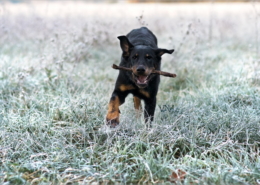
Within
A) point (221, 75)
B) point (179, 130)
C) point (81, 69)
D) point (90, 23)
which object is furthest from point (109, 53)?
point (179, 130)

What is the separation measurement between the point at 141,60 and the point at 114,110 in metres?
0.58

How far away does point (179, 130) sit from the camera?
3432mm

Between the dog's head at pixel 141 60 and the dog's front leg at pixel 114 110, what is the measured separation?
26 cm

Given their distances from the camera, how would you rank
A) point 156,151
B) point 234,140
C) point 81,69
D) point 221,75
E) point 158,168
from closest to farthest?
point 158,168
point 156,151
point 234,140
point 221,75
point 81,69

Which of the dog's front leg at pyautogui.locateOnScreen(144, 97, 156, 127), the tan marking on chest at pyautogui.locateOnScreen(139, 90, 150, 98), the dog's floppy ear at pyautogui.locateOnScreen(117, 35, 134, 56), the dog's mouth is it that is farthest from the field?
the dog's floppy ear at pyautogui.locateOnScreen(117, 35, 134, 56)

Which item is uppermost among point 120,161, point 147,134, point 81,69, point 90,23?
point 90,23

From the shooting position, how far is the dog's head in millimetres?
3486

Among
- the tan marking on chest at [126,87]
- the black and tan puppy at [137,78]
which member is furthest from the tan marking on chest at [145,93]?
the tan marking on chest at [126,87]

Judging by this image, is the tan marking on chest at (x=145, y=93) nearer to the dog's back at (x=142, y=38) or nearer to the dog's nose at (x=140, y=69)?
the dog's nose at (x=140, y=69)

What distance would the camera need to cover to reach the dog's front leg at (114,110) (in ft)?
11.8

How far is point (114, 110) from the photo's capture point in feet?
12.1

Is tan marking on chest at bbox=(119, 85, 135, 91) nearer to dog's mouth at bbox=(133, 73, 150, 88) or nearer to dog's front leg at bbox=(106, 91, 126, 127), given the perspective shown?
dog's front leg at bbox=(106, 91, 126, 127)

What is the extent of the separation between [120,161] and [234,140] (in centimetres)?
115

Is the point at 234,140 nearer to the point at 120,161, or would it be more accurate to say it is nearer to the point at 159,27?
the point at 120,161
